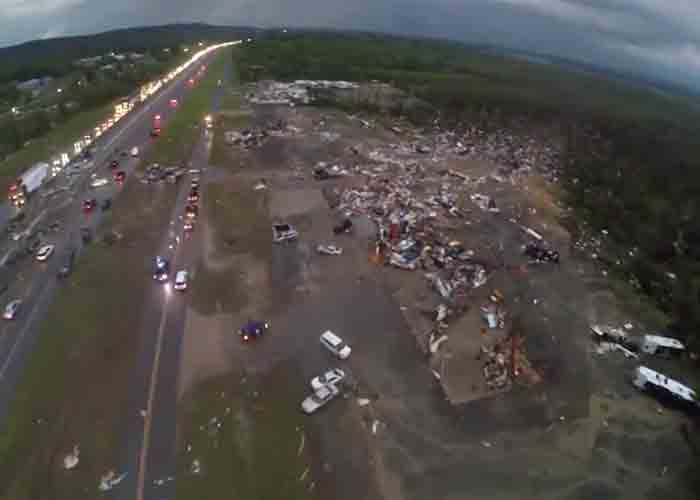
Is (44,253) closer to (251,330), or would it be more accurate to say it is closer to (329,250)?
(251,330)

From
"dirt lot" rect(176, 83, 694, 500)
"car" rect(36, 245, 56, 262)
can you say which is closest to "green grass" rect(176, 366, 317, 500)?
"dirt lot" rect(176, 83, 694, 500)

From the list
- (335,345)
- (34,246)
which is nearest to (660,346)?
(335,345)

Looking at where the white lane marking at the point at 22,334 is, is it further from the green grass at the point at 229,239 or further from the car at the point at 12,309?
the green grass at the point at 229,239

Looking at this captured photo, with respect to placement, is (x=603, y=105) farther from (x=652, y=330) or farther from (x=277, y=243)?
(x=277, y=243)

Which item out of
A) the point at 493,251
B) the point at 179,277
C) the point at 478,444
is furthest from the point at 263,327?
the point at 493,251

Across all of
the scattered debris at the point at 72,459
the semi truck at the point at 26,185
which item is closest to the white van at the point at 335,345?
the scattered debris at the point at 72,459

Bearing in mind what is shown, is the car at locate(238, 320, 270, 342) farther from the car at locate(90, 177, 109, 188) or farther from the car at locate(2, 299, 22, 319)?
the car at locate(90, 177, 109, 188)
